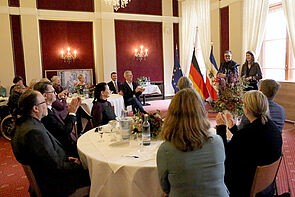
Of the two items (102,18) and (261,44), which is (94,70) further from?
(261,44)

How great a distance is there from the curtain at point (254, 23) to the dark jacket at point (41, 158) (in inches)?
252

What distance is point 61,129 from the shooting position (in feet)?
9.59

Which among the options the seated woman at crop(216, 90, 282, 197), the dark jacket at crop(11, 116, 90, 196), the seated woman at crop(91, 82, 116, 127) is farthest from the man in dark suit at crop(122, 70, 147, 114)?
the seated woman at crop(216, 90, 282, 197)

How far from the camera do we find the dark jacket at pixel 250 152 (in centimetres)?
203

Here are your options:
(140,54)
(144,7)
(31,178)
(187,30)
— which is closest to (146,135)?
(31,178)

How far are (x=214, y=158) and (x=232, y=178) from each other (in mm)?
Answer: 756

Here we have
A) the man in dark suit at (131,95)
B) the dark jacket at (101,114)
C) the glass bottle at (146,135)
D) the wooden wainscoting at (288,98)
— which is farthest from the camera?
the man in dark suit at (131,95)

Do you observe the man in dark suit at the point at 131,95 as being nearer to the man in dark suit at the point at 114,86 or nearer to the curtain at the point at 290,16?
the man in dark suit at the point at 114,86

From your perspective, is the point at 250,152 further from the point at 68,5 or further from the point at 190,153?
the point at 68,5

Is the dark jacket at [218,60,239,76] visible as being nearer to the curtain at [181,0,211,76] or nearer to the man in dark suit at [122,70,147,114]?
the curtain at [181,0,211,76]

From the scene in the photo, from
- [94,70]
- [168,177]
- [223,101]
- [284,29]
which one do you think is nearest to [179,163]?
[168,177]

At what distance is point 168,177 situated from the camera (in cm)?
159

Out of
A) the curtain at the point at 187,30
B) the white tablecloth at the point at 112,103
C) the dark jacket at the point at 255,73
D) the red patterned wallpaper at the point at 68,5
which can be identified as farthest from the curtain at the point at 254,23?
the red patterned wallpaper at the point at 68,5

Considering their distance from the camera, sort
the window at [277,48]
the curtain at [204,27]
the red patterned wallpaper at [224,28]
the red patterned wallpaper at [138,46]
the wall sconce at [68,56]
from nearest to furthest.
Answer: the window at [277,48] < the red patterned wallpaper at [224,28] < the curtain at [204,27] < the wall sconce at [68,56] < the red patterned wallpaper at [138,46]
